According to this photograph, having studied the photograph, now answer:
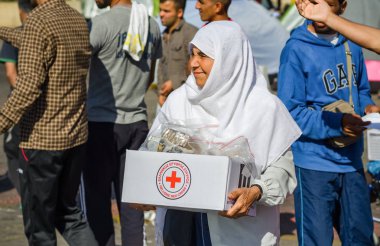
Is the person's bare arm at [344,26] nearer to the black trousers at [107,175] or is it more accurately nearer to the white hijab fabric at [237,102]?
the white hijab fabric at [237,102]

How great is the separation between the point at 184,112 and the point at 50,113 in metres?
1.30

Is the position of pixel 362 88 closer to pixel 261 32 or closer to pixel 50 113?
pixel 50 113

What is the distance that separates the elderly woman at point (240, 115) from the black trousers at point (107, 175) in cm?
181

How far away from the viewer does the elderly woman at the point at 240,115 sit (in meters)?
3.79

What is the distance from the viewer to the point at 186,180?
3.57 meters

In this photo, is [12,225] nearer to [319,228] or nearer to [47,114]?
[47,114]

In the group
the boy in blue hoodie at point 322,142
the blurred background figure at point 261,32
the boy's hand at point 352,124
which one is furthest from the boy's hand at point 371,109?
the blurred background figure at point 261,32

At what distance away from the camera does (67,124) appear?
5125 mm

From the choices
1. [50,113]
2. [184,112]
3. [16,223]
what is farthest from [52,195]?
[16,223]

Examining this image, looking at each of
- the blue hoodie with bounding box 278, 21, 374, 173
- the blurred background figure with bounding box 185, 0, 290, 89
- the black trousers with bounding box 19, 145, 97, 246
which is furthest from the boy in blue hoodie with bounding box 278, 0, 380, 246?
the blurred background figure with bounding box 185, 0, 290, 89

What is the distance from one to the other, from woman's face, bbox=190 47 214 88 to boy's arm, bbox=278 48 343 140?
87 centimetres

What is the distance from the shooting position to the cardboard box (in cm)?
352

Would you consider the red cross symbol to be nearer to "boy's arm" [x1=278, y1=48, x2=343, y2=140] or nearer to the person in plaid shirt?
"boy's arm" [x1=278, y1=48, x2=343, y2=140]

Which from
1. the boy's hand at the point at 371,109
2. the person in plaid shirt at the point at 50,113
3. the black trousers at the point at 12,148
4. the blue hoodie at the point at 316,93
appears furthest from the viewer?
the black trousers at the point at 12,148
